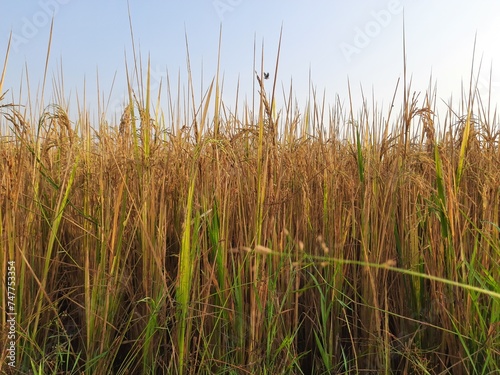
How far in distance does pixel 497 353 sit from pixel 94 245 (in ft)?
4.40

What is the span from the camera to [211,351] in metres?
1.54

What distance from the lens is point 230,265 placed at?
5.54ft

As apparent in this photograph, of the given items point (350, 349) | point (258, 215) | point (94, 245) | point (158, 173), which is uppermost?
point (158, 173)

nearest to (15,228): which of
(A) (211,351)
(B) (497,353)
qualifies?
(A) (211,351)

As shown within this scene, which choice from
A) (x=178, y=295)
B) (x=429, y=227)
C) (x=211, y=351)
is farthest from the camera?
(x=429, y=227)

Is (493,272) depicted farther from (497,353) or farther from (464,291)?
(497,353)

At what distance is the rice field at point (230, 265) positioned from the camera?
146 centimetres

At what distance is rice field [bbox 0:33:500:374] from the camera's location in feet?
4.80

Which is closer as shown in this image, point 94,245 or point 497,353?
point 497,353

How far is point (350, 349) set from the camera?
178 cm

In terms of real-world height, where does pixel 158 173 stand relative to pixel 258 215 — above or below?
above

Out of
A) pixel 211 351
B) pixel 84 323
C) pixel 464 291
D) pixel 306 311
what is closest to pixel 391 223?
pixel 464 291

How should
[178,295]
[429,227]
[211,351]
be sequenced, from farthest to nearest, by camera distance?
[429,227]
[211,351]
[178,295]

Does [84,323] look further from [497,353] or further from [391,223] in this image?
[497,353]
